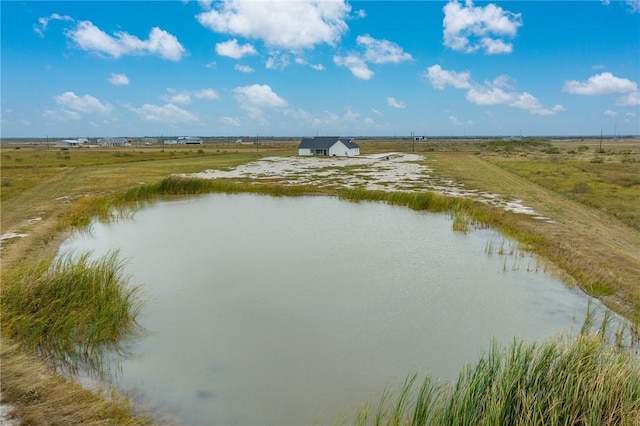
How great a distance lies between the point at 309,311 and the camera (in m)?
8.48

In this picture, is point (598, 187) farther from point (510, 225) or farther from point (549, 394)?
point (549, 394)

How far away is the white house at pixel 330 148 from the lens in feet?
211

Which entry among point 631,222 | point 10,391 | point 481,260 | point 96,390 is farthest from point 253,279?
point 631,222

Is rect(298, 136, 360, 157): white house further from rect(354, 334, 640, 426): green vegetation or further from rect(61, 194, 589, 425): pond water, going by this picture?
rect(354, 334, 640, 426): green vegetation

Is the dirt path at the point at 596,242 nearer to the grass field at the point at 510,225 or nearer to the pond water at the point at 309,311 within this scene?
the grass field at the point at 510,225

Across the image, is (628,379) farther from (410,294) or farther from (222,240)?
(222,240)

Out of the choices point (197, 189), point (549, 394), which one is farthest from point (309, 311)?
point (197, 189)

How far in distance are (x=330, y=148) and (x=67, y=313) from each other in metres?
59.3

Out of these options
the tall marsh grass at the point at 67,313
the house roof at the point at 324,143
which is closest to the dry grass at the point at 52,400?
the tall marsh grass at the point at 67,313

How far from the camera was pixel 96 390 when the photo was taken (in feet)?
18.6

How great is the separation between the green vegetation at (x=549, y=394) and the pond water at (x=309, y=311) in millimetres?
1532

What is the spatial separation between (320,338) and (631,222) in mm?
15580

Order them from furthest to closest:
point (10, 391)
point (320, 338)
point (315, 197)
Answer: point (315, 197) → point (320, 338) → point (10, 391)

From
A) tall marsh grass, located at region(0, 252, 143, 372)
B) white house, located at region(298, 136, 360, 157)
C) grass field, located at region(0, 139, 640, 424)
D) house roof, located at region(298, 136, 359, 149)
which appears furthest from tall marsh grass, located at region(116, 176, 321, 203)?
house roof, located at region(298, 136, 359, 149)
